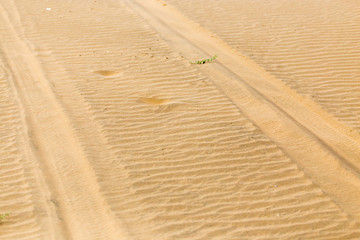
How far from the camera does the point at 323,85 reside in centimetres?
718

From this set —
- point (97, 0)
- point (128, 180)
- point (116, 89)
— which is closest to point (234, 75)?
point (116, 89)

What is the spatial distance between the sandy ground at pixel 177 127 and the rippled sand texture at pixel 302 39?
34mm

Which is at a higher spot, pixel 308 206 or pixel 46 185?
pixel 308 206

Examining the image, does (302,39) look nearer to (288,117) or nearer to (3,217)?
(288,117)

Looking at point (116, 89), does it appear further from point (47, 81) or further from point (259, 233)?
point (259, 233)

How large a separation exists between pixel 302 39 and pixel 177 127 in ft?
12.9

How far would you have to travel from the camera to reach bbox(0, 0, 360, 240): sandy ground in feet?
14.1

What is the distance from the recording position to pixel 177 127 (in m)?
5.69

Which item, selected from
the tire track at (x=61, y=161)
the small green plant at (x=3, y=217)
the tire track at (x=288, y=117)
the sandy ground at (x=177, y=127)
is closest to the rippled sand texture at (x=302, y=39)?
the sandy ground at (x=177, y=127)

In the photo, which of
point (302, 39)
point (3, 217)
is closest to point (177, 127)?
point (3, 217)

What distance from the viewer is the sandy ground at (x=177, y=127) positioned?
4.31 m

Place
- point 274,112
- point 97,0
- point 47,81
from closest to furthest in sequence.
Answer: point 274,112
point 47,81
point 97,0

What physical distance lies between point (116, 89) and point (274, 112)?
1.92 metres

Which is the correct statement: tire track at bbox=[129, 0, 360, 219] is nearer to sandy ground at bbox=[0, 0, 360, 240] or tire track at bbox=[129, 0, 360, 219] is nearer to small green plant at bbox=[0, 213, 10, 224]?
sandy ground at bbox=[0, 0, 360, 240]
